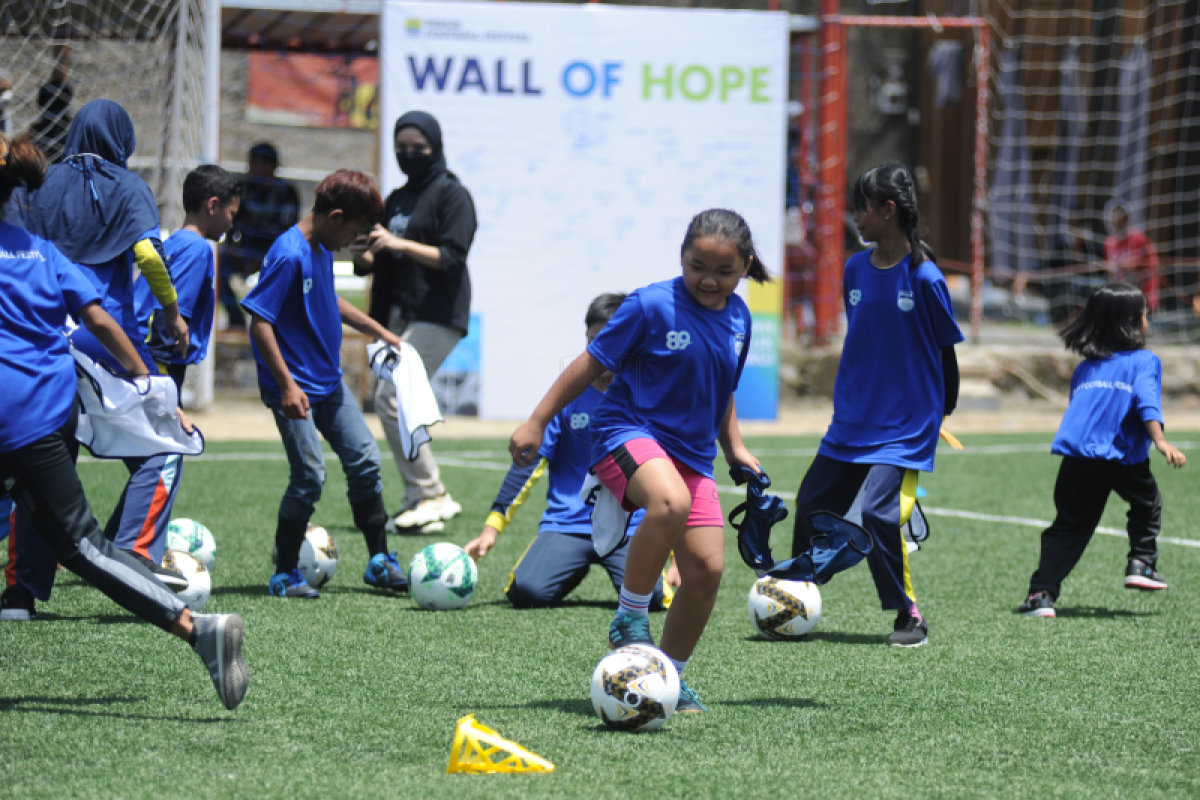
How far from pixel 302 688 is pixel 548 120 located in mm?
9670

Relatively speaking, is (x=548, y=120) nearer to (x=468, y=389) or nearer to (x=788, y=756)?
(x=468, y=389)

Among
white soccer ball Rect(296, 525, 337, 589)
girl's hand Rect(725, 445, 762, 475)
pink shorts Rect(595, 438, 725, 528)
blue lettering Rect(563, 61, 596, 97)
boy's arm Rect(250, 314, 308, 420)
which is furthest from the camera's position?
blue lettering Rect(563, 61, 596, 97)

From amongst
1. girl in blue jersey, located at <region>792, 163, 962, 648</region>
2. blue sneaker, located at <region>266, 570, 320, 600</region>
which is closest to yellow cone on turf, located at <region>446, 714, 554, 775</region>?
girl in blue jersey, located at <region>792, 163, 962, 648</region>

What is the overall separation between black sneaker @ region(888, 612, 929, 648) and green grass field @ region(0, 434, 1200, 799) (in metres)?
0.10

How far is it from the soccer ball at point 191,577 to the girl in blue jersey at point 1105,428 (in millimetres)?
3359

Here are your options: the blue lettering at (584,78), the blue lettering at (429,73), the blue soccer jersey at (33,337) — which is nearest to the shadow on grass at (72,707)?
the blue soccer jersey at (33,337)

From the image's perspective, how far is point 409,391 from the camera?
5797 millimetres

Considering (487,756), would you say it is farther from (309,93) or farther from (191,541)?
(309,93)

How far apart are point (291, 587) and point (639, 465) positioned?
7.56 feet

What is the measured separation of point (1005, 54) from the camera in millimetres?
21141

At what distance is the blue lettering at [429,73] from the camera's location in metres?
12.9

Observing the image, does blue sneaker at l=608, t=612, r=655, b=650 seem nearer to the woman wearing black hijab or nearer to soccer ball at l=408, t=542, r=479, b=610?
soccer ball at l=408, t=542, r=479, b=610

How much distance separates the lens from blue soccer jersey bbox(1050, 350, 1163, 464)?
233 inches

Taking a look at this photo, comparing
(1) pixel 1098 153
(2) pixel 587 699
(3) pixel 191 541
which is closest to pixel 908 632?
(2) pixel 587 699
